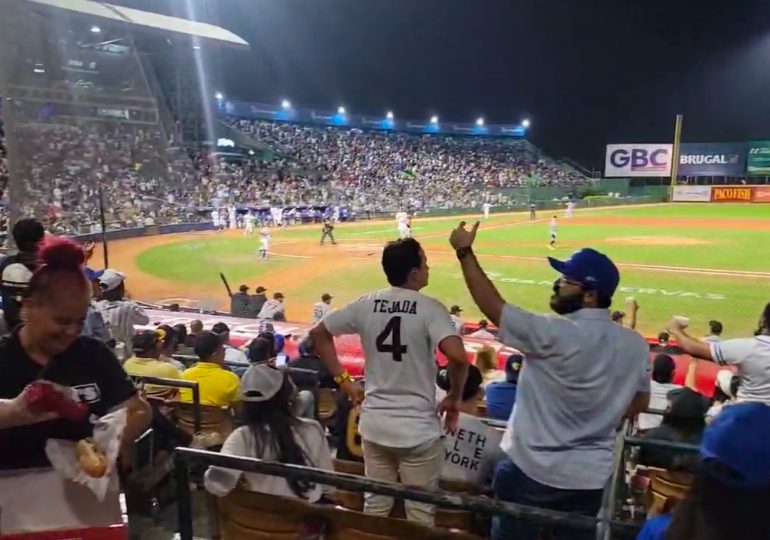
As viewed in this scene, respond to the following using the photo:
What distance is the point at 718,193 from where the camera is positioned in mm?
52344

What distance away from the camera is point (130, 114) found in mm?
19969

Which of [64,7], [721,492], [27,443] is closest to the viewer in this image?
[721,492]

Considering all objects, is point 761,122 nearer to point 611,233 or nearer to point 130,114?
point 611,233

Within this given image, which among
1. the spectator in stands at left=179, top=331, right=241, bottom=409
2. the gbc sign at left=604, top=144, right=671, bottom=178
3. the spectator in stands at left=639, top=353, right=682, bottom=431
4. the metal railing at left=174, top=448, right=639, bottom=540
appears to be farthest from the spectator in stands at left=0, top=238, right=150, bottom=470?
the gbc sign at left=604, top=144, right=671, bottom=178

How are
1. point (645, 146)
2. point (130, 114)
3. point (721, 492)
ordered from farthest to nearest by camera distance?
point (645, 146) < point (130, 114) < point (721, 492)

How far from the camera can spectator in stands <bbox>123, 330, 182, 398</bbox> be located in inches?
207

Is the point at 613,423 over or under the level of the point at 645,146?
under

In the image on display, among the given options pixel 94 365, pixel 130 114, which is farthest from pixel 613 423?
pixel 130 114

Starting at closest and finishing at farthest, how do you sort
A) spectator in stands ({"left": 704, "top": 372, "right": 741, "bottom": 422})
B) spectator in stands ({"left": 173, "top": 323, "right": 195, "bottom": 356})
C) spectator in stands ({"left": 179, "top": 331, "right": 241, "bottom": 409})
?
spectator in stands ({"left": 179, "top": 331, "right": 241, "bottom": 409}) < spectator in stands ({"left": 704, "top": 372, "right": 741, "bottom": 422}) < spectator in stands ({"left": 173, "top": 323, "right": 195, "bottom": 356})

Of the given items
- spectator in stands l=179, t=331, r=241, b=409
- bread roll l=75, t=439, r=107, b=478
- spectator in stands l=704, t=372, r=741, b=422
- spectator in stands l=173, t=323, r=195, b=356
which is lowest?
spectator in stands l=173, t=323, r=195, b=356

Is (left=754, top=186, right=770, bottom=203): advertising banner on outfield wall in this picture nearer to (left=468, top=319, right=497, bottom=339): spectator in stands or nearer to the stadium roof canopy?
the stadium roof canopy

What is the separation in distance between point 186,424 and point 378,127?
63654 mm

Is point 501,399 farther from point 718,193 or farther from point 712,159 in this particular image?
point 712,159

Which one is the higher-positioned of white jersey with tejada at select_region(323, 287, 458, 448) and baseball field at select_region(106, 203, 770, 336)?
white jersey with tejada at select_region(323, 287, 458, 448)
